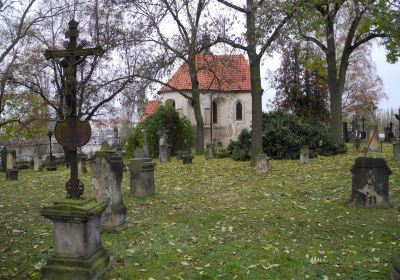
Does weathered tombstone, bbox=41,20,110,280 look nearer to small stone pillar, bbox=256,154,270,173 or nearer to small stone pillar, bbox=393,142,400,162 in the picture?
small stone pillar, bbox=256,154,270,173

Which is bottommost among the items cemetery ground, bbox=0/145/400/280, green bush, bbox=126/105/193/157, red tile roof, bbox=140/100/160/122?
cemetery ground, bbox=0/145/400/280

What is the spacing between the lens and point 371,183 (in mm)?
8578

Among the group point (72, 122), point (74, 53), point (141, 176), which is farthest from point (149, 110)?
point (72, 122)

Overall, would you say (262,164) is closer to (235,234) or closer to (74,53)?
(235,234)

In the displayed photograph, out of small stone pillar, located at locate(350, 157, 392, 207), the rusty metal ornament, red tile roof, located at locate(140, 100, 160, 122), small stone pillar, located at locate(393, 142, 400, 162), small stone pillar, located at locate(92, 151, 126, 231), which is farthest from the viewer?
red tile roof, located at locate(140, 100, 160, 122)

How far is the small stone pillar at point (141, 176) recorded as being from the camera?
402 inches

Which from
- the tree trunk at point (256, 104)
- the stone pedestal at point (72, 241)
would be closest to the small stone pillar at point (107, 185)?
the stone pedestal at point (72, 241)

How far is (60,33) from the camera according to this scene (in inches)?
1100

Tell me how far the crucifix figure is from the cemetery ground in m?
1.37

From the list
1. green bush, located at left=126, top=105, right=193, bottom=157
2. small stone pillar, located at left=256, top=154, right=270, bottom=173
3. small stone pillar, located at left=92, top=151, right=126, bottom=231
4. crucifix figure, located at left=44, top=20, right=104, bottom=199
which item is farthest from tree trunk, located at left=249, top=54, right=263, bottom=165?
green bush, located at left=126, top=105, right=193, bottom=157

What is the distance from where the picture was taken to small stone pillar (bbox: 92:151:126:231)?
23.8 ft

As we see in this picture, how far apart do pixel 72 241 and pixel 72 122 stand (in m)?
1.51

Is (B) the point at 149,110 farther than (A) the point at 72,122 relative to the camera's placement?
Yes

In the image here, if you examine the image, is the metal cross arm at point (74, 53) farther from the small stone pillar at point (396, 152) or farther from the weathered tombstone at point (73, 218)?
the small stone pillar at point (396, 152)
